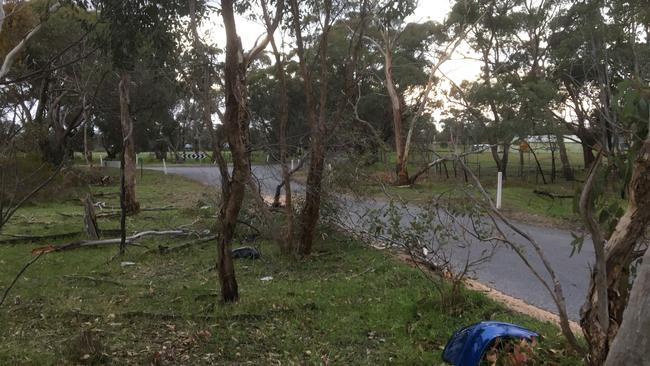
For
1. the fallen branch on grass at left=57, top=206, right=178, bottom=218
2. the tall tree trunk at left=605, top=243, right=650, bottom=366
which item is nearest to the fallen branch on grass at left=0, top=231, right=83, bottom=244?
the fallen branch on grass at left=57, top=206, right=178, bottom=218

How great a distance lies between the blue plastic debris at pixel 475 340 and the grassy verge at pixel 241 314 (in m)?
0.28

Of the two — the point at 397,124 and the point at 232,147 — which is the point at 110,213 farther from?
the point at 397,124

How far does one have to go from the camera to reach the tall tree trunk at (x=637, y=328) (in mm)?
1925

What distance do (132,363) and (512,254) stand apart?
7.15 m

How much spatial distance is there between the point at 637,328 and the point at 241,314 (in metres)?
4.90

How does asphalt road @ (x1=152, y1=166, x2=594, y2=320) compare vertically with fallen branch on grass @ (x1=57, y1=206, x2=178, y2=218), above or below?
below

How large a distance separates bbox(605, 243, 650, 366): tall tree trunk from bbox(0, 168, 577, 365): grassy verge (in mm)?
2840

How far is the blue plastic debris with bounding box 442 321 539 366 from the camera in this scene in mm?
4406

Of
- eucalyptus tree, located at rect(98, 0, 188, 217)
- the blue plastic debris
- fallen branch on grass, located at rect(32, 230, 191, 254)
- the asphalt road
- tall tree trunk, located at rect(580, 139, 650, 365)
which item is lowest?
the asphalt road

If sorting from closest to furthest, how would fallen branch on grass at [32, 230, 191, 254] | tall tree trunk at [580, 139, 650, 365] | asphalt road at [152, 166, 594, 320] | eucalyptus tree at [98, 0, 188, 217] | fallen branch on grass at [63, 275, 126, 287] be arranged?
tall tree trunk at [580, 139, 650, 365] → eucalyptus tree at [98, 0, 188, 217] → asphalt road at [152, 166, 594, 320] → fallen branch on grass at [63, 275, 126, 287] → fallen branch on grass at [32, 230, 191, 254]

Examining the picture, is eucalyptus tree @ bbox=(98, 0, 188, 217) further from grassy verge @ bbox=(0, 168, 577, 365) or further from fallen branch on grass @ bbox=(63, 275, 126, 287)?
fallen branch on grass @ bbox=(63, 275, 126, 287)

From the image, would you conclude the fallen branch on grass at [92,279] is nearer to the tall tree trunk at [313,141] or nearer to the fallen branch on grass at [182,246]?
the fallen branch on grass at [182,246]

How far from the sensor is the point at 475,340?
14.7ft

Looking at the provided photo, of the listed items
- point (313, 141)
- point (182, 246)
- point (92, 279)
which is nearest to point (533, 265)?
point (313, 141)
